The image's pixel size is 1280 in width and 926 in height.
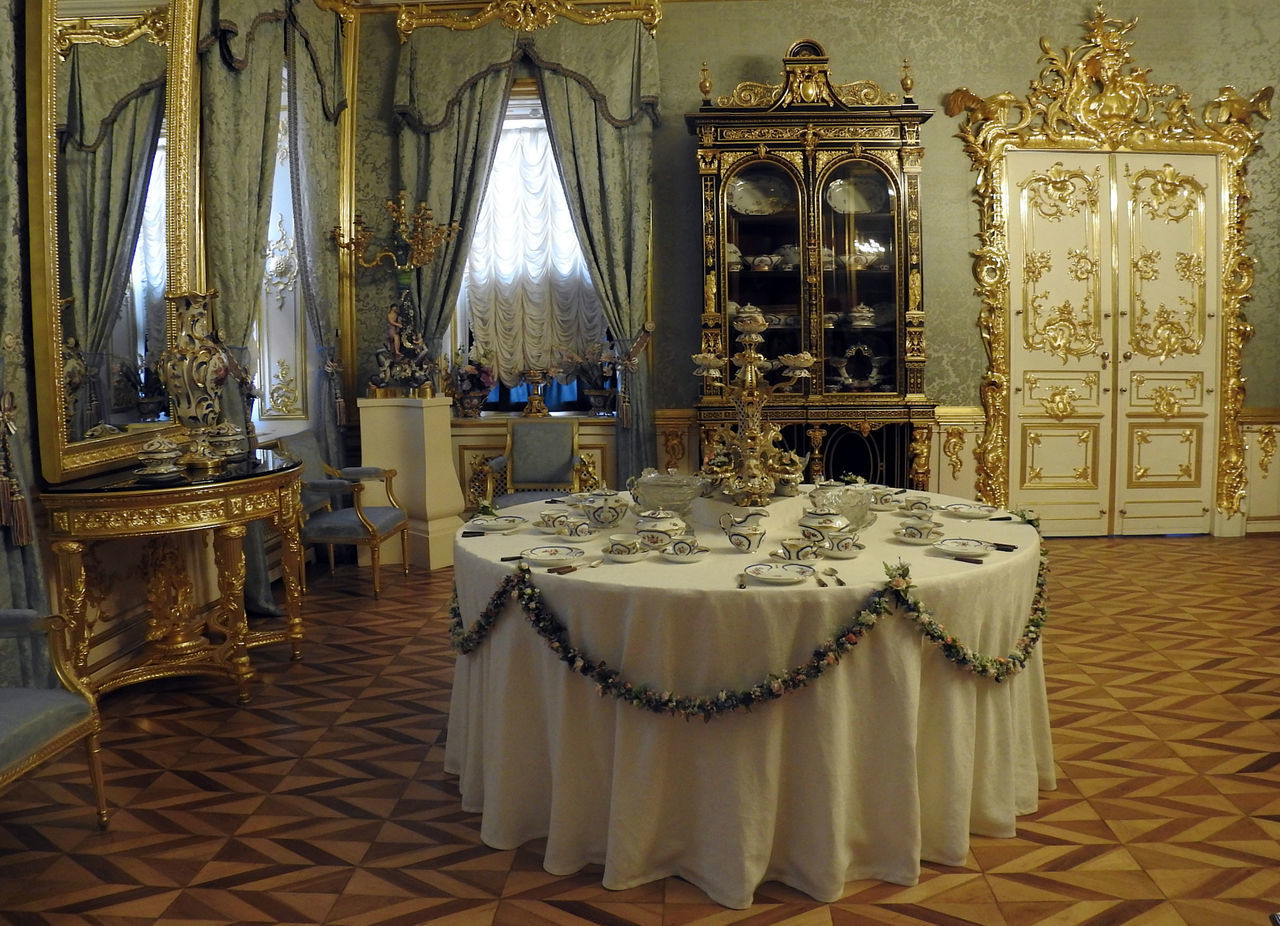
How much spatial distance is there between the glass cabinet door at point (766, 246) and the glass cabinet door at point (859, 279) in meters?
0.18

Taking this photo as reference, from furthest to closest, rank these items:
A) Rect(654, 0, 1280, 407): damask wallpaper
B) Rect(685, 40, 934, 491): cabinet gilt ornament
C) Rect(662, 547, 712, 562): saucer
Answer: Rect(654, 0, 1280, 407): damask wallpaper → Rect(685, 40, 934, 491): cabinet gilt ornament → Rect(662, 547, 712, 562): saucer

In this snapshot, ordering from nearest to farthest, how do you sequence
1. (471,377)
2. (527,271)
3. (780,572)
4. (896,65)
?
(780,572), (896,65), (471,377), (527,271)

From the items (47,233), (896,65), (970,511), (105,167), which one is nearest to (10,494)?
(47,233)

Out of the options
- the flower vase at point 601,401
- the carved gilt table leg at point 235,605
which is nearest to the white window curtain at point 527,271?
the flower vase at point 601,401

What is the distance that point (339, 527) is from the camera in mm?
5727

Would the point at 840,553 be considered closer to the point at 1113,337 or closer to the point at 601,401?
the point at 601,401

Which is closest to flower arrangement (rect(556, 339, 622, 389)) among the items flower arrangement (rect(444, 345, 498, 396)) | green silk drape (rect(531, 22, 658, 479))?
green silk drape (rect(531, 22, 658, 479))

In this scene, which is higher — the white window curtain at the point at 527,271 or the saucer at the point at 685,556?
the white window curtain at the point at 527,271

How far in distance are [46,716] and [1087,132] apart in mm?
6761

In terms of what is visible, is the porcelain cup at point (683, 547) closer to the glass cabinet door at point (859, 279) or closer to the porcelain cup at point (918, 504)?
the porcelain cup at point (918, 504)

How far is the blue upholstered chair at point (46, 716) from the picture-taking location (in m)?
2.70

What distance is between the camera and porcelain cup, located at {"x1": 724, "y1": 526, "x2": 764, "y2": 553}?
119 inches

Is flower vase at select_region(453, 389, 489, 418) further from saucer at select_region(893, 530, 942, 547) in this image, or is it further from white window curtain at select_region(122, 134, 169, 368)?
saucer at select_region(893, 530, 942, 547)

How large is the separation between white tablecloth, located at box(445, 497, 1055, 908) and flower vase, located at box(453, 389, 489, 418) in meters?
4.32
